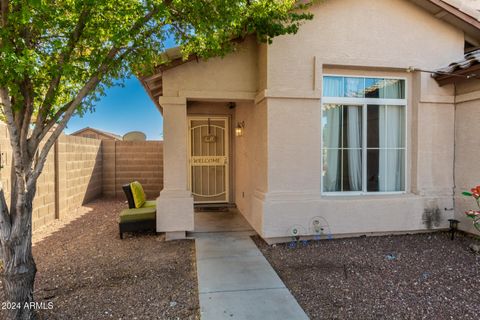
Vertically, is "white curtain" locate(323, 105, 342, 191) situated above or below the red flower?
above

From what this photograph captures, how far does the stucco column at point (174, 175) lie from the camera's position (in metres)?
5.44

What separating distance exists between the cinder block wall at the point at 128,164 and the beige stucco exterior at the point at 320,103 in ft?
18.7

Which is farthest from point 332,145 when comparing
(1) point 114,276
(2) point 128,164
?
(2) point 128,164

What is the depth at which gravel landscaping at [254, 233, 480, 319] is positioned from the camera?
3.21 m

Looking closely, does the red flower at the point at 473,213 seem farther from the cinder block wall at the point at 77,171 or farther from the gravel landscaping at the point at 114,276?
the cinder block wall at the point at 77,171

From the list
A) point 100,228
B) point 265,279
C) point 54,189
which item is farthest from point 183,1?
point 54,189

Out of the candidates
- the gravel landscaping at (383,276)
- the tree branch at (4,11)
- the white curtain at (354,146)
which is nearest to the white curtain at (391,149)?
the white curtain at (354,146)

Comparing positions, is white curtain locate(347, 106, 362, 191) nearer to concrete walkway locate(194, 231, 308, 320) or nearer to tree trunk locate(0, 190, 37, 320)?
concrete walkway locate(194, 231, 308, 320)

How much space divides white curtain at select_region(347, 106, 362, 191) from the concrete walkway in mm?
2421

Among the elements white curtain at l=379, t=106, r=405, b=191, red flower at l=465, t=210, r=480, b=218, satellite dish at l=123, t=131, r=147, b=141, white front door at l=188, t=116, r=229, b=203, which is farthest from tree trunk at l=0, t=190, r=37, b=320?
satellite dish at l=123, t=131, r=147, b=141

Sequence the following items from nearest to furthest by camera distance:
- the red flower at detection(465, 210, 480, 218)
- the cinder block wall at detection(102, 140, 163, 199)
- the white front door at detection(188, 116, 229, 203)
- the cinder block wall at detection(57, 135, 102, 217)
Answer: the red flower at detection(465, 210, 480, 218)
the cinder block wall at detection(57, 135, 102, 217)
the white front door at detection(188, 116, 229, 203)
the cinder block wall at detection(102, 140, 163, 199)

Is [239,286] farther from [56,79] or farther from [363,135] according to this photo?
[363,135]

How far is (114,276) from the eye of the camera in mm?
4020

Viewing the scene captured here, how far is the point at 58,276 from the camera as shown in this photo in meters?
4.02
